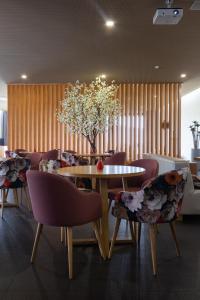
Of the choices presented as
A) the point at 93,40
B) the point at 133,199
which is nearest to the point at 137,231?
the point at 133,199

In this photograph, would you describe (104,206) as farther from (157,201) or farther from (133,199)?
(157,201)

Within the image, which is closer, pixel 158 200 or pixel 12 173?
pixel 158 200

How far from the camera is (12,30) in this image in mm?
5184

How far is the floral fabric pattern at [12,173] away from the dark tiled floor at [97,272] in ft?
3.28

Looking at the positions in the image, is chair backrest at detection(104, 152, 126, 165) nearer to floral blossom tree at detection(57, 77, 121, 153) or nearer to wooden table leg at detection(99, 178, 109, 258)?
floral blossom tree at detection(57, 77, 121, 153)

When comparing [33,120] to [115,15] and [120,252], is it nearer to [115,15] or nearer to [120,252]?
[115,15]

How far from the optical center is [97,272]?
2867 millimetres

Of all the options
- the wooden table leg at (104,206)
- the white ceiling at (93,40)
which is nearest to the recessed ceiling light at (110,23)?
the white ceiling at (93,40)

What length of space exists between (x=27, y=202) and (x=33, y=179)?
3.24 metres

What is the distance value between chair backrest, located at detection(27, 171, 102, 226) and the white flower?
366 mm

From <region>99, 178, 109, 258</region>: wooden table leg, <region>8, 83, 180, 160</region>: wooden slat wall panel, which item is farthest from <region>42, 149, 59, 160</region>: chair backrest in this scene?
<region>99, 178, 109, 258</region>: wooden table leg

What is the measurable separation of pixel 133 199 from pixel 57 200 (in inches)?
27.6

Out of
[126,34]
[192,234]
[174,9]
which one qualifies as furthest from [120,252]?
[126,34]

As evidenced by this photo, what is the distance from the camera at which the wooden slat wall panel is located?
994cm
